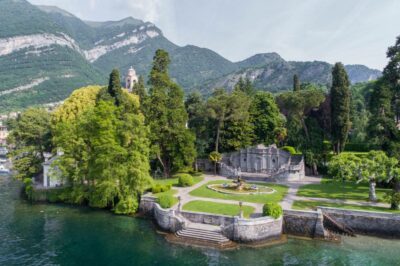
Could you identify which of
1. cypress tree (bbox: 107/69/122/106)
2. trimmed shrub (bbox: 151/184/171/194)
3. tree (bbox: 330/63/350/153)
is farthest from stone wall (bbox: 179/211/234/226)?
cypress tree (bbox: 107/69/122/106)

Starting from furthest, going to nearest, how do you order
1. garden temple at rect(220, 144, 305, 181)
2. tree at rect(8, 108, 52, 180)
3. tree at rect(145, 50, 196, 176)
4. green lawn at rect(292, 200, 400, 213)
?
garden temple at rect(220, 144, 305, 181) < tree at rect(8, 108, 52, 180) < tree at rect(145, 50, 196, 176) < green lawn at rect(292, 200, 400, 213)

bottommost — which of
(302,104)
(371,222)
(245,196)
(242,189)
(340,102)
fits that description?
(371,222)

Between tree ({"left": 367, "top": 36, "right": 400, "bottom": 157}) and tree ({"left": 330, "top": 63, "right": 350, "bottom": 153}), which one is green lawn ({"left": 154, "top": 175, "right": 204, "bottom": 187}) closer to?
tree ({"left": 330, "top": 63, "right": 350, "bottom": 153})

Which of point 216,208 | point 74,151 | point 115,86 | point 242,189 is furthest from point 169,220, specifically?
point 115,86

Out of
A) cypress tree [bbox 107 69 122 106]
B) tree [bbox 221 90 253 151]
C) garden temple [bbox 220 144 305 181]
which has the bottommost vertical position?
garden temple [bbox 220 144 305 181]

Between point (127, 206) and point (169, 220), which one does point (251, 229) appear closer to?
point (169, 220)

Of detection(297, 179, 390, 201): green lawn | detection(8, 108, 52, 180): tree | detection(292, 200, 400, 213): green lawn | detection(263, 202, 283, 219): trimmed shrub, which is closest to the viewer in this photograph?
detection(263, 202, 283, 219): trimmed shrub

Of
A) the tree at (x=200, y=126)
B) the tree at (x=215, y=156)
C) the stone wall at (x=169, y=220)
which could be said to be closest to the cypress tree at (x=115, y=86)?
the tree at (x=200, y=126)
